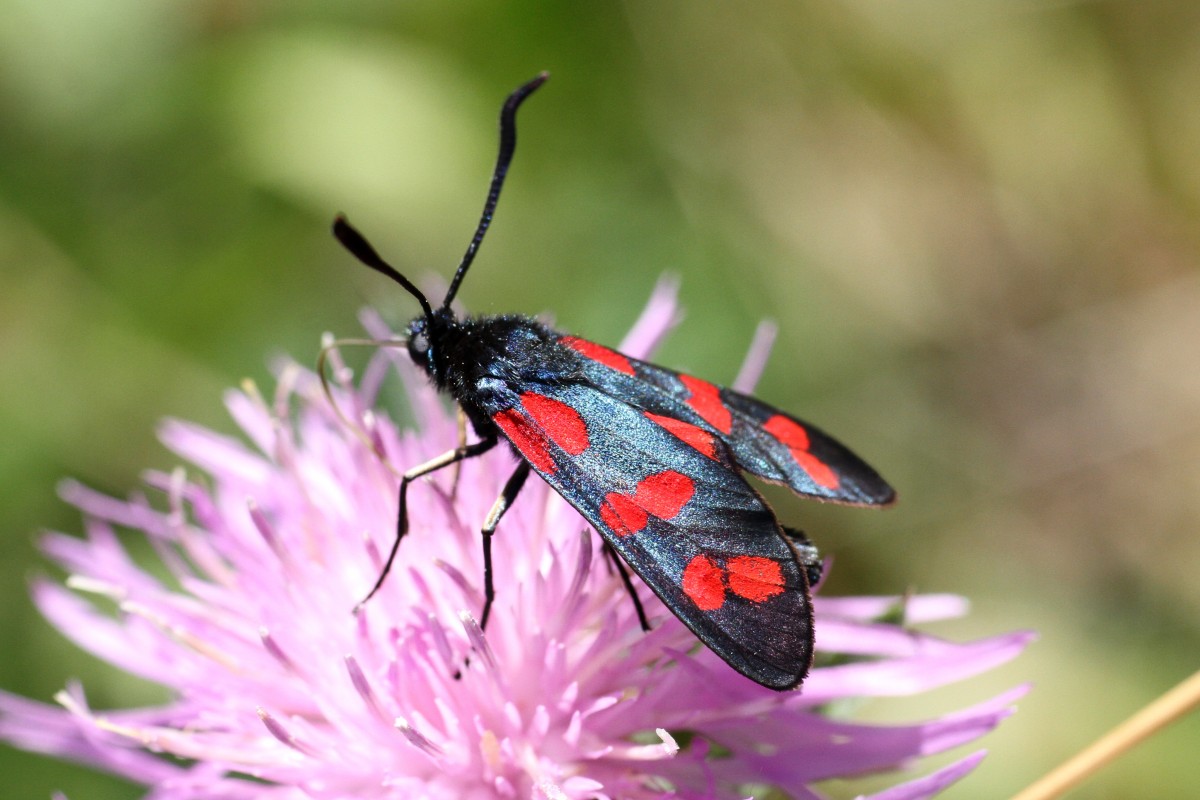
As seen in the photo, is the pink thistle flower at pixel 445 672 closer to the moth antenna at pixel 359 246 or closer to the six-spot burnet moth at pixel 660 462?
the six-spot burnet moth at pixel 660 462

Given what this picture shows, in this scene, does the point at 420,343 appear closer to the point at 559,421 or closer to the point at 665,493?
the point at 559,421

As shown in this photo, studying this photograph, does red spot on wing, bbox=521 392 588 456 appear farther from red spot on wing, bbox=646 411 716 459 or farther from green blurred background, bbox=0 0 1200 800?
A: green blurred background, bbox=0 0 1200 800

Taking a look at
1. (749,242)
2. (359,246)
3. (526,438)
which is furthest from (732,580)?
(749,242)

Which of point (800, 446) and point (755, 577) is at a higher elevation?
point (800, 446)

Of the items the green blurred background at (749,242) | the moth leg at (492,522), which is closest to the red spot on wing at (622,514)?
the moth leg at (492,522)

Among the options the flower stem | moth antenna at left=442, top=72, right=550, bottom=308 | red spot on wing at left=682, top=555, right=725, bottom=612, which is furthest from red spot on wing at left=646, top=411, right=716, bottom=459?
the flower stem
